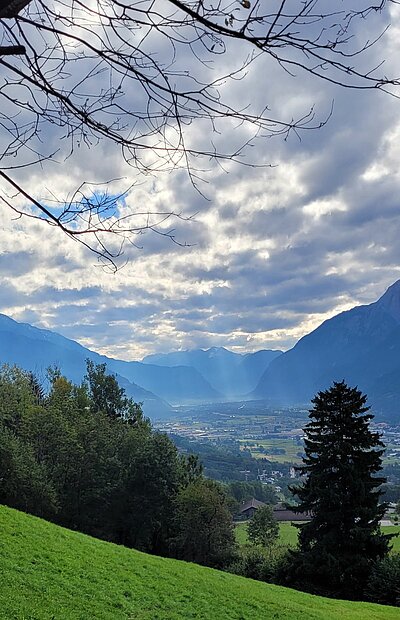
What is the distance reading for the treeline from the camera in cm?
2427

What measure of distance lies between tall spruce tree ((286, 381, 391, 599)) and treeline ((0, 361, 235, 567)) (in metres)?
6.67

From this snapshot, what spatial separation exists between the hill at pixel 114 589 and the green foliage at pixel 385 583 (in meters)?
3.22

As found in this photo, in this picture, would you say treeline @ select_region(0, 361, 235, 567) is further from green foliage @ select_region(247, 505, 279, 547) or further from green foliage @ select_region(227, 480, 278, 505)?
green foliage @ select_region(227, 480, 278, 505)

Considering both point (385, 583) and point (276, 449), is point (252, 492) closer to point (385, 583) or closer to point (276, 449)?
point (385, 583)

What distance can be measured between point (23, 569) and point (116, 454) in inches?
787

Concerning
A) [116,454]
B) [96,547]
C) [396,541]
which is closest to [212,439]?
[396,541]

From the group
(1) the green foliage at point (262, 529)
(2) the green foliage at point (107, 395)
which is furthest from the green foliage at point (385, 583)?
(2) the green foliage at point (107, 395)

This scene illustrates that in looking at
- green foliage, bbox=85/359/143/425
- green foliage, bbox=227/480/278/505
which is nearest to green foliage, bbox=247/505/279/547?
green foliage, bbox=85/359/143/425

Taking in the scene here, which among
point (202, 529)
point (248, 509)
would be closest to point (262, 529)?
point (202, 529)

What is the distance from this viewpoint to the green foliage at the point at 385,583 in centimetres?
1662

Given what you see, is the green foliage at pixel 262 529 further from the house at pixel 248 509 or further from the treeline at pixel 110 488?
the house at pixel 248 509

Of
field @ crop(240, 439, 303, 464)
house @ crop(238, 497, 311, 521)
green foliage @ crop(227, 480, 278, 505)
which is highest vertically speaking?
field @ crop(240, 439, 303, 464)

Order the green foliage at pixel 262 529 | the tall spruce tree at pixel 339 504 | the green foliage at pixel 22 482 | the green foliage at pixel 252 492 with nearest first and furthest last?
the tall spruce tree at pixel 339 504
the green foliage at pixel 22 482
the green foliage at pixel 262 529
the green foliage at pixel 252 492

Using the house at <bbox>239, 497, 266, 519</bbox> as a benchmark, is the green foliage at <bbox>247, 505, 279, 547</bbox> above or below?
above
